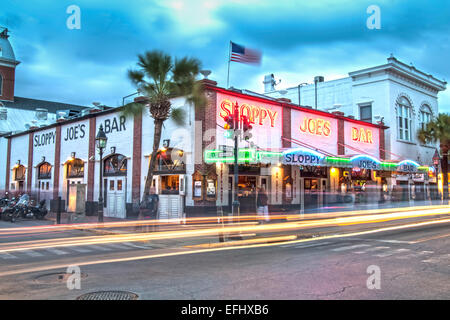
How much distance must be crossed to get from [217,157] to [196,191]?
2.00 m

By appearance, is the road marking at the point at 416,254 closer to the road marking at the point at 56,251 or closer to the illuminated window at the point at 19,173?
the road marking at the point at 56,251

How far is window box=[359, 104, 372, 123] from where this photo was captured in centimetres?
3372

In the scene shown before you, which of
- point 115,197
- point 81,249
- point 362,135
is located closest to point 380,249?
point 81,249

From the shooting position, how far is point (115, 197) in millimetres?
24125

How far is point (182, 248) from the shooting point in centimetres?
1256

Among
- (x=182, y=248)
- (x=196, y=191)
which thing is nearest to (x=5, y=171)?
(x=196, y=191)

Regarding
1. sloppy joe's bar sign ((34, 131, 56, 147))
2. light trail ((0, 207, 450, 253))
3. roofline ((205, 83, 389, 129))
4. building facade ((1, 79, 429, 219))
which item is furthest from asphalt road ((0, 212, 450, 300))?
sloppy joe's bar sign ((34, 131, 56, 147))

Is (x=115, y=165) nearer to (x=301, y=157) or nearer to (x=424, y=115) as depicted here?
(x=301, y=157)

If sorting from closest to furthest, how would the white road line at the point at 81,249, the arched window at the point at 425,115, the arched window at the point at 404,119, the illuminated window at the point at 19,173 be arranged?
the white road line at the point at 81,249
the arched window at the point at 404,119
the arched window at the point at 425,115
the illuminated window at the point at 19,173

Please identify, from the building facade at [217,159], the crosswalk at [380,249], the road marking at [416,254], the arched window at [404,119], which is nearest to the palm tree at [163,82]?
the building facade at [217,159]

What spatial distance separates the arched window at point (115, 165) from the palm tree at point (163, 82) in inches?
273

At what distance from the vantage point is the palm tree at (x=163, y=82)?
1775cm

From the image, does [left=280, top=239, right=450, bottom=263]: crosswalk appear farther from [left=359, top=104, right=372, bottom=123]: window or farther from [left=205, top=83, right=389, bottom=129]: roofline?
[left=359, top=104, right=372, bottom=123]: window

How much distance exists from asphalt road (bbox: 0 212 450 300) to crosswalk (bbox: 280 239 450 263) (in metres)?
0.02
